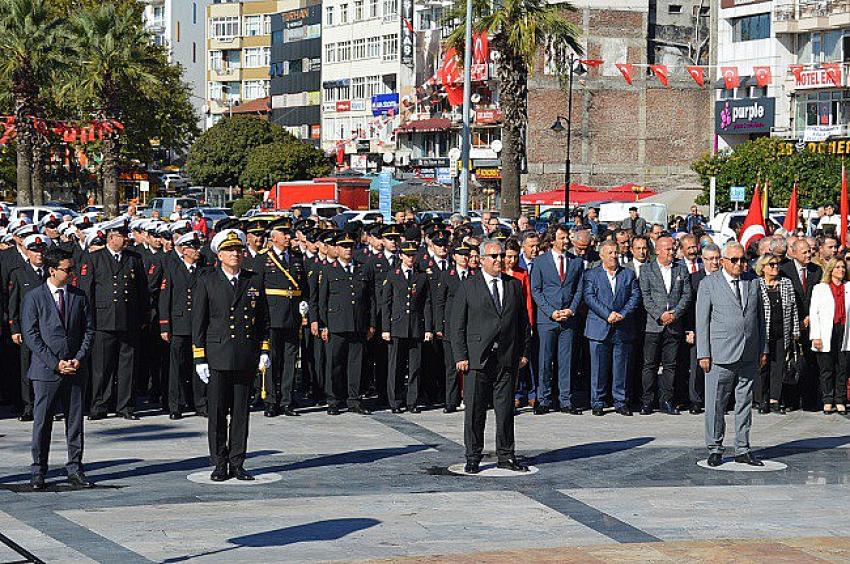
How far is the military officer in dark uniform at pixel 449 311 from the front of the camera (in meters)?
18.3

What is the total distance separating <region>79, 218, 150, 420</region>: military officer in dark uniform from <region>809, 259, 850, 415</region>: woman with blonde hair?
7.85 meters

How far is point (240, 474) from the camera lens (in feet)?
44.0

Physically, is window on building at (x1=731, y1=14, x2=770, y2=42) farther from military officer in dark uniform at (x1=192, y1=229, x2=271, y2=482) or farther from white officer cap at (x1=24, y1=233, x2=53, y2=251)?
military officer in dark uniform at (x1=192, y1=229, x2=271, y2=482)

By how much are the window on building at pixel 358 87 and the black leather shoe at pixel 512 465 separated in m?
94.0

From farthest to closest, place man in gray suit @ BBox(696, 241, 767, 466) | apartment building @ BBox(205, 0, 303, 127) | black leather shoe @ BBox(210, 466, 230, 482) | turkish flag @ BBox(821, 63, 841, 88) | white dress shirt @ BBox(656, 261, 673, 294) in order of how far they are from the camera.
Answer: apartment building @ BBox(205, 0, 303, 127) < turkish flag @ BBox(821, 63, 841, 88) < white dress shirt @ BBox(656, 261, 673, 294) < man in gray suit @ BBox(696, 241, 767, 466) < black leather shoe @ BBox(210, 466, 230, 482)

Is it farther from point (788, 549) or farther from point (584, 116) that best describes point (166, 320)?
point (584, 116)

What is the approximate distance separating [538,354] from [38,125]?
48131 mm

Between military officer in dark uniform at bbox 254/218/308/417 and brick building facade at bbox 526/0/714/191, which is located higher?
brick building facade at bbox 526/0/714/191

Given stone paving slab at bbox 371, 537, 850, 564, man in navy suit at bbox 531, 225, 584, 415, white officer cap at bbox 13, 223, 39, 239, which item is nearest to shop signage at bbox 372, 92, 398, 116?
white officer cap at bbox 13, 223, 39, 239

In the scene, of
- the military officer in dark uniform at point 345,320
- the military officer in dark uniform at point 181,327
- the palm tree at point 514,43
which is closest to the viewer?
the military officer in dark uniform at point 181,327

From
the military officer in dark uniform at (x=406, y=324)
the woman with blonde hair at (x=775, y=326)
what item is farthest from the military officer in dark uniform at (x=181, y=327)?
the woman with blonde hair at (x=775, y=326)

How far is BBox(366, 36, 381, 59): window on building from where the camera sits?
105000 millimetres

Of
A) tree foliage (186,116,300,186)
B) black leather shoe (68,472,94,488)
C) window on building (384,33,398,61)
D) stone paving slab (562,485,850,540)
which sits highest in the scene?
window on building (384,33,398,61)

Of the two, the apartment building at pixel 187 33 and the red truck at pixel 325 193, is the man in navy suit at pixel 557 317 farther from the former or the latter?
the apartment building at pixel 187 33
